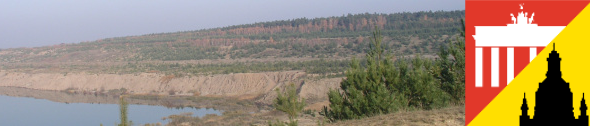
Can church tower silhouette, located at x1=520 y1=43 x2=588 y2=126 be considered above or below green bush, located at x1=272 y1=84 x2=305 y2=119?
above

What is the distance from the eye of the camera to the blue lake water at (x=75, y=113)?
32.4m

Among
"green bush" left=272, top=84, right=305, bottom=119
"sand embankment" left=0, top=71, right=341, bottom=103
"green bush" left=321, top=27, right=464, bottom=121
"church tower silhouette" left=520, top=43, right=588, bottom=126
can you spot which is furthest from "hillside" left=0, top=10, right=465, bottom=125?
"green bush" left=272, top=84, right=305, bottom=119

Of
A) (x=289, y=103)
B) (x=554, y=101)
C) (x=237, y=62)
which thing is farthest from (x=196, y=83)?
(x=554, y=101)

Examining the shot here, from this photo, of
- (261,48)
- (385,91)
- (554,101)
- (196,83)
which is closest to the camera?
(554,101)

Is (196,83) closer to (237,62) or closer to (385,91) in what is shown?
(237,62)

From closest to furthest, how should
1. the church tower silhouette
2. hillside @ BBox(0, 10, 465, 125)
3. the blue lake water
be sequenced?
the church tower silhouette, the blue lake water, hillside @ BBox(0, 10, 465, 125)

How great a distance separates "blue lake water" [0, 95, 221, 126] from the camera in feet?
106

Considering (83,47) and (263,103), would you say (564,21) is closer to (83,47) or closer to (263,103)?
(263,103)

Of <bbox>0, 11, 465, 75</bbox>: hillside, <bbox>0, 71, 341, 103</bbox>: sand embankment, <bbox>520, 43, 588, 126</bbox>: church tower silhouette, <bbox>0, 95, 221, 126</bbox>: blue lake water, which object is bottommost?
<bbox>0, 95, 221, 126</bbox>: blue lake water

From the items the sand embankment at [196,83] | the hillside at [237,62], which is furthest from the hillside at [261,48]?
the sand embankment at [196,83]

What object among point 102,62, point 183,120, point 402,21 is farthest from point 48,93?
→ point 402,21

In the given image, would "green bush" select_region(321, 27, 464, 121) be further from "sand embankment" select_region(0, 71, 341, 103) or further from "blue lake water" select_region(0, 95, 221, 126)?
"sand embankment" select_region(0, 71, 341, 103)

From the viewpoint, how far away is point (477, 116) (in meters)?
2.97

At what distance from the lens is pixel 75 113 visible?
36.0 metres
